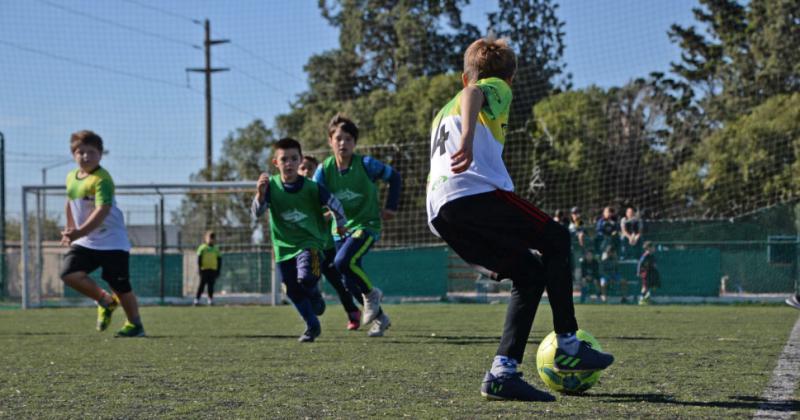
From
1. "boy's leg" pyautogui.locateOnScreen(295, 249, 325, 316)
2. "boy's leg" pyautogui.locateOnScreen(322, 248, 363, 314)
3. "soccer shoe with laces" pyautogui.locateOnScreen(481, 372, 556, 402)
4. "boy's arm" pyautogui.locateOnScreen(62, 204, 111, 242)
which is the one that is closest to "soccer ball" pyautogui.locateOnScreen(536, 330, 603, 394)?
"soccer shoe with laces" pyautogui.locateOnScreen(481, 372, 556, 402)

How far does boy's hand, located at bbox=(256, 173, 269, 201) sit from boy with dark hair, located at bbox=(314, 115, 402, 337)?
1.10 metres

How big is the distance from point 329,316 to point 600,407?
387 inches

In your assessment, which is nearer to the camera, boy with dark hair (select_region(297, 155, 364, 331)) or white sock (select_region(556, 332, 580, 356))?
white sock (select_region(556, 332, 580, 356))

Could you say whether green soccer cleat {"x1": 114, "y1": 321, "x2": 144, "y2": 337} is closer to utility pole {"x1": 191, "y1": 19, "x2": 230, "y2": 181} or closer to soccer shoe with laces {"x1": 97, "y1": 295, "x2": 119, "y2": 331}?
soccer shoe with laces {"x1": 97, "y1": 295, "x2": 119, "y2": 331}

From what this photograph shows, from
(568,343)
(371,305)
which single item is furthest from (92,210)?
(568,343)

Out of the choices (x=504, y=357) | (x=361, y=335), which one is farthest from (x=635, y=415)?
(x=361, y=335)

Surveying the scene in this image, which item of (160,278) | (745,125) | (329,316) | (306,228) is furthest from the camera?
(745,125)

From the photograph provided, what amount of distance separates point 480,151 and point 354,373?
70.3 inches

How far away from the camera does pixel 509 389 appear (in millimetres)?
4434

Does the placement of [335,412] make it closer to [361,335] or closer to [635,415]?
[635,415]

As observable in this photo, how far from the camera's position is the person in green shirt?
21.2 meters

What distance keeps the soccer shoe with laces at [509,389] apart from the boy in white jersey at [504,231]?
0.03 m

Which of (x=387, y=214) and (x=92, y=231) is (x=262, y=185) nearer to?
(x=387, y=214)

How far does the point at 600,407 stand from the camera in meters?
4.27
